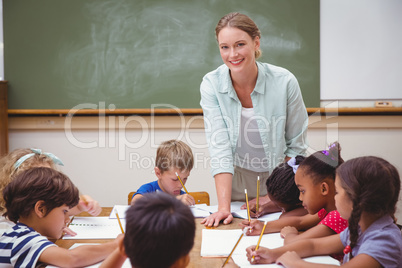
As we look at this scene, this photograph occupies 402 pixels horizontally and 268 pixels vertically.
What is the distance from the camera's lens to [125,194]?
361cm

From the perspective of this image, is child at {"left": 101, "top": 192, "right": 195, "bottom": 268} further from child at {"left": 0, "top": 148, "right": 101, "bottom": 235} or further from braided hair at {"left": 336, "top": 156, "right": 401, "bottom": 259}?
child at {"left": 0, "top": 148, "right": 101, "bottom": 235}

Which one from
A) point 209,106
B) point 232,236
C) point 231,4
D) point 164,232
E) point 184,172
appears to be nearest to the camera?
point 164,232

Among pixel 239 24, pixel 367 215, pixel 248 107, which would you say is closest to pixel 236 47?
pixel 239 24

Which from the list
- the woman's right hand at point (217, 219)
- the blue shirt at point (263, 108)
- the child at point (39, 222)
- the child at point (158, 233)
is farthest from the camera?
the blue shirt at point (263, 108)

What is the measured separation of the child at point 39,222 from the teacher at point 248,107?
30.7 inches

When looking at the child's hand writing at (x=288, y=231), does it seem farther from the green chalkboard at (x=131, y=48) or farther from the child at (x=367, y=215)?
the green chalkboard at (x=131, y=48)

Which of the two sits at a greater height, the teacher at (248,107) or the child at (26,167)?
the teacher at (248,107)

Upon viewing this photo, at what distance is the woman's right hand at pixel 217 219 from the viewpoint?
1.71 m

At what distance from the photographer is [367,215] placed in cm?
124

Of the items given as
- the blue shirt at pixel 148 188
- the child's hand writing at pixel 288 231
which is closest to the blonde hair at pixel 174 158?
the blue shirt at pixel 148 188

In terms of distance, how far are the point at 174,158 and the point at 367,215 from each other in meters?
1.27

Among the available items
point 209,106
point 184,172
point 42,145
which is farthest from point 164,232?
point 42,145

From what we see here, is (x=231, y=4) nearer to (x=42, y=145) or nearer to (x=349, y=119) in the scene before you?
(x=349, y=119)

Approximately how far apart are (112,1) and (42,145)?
1.29 metres
